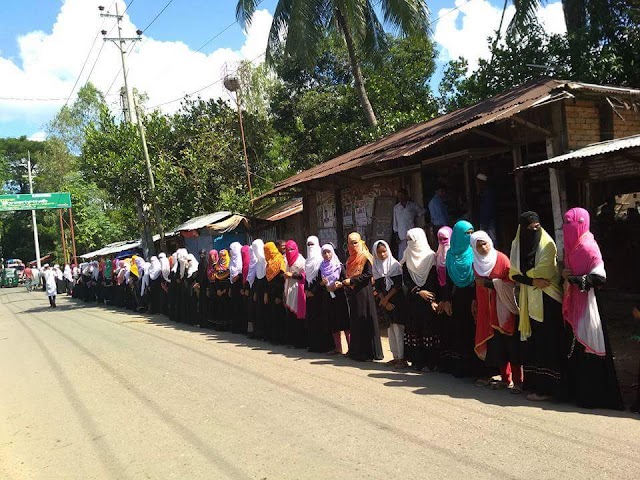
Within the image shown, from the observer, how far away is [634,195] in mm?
8977

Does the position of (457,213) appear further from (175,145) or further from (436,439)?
(175,145)

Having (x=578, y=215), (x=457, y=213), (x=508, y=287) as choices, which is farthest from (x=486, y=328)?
(x=457, y=213)

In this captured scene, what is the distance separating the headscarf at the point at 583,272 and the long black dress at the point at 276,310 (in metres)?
4.88

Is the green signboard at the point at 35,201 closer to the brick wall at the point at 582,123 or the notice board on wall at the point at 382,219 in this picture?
the notice board on wall at the point at 382,219

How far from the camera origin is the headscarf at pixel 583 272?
14.4 ft

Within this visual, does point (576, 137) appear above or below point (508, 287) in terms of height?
above

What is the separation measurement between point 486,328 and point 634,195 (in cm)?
530

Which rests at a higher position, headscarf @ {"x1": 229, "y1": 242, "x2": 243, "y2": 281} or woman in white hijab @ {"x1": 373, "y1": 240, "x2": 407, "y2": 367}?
headscarf @ {"x1": 229, "y1": 242, "x2": 243, "y2": 281}

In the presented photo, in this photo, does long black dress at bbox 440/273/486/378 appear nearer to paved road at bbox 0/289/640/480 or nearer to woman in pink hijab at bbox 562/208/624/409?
paved road at bbox 0/289/640/480

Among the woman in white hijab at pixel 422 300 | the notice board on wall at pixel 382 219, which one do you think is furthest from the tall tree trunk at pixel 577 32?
the woman in white hijab at pixel 422 300

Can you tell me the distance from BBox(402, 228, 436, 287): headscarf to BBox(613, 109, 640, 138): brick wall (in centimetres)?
380

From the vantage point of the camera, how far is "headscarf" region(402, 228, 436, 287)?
6.04m

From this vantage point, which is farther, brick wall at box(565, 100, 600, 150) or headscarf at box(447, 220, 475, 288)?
brick wall at box(565, 100, 600, 150)

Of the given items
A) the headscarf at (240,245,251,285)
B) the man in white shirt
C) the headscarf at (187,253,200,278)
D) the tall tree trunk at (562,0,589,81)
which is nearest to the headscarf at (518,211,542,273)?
the man in white shirt
